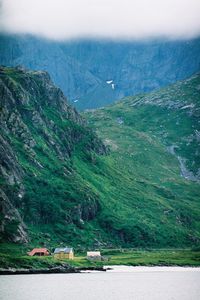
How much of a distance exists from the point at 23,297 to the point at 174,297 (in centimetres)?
3487

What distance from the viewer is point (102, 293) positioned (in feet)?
611

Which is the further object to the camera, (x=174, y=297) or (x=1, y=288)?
Result: (x=1, y=288)

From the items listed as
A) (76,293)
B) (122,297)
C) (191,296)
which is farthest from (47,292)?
(191,296)

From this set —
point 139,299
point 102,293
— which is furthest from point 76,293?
point 139,299

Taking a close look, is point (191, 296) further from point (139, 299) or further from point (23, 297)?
point (23, 297)

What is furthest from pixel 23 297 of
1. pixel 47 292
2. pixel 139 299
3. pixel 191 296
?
pixel 191 296

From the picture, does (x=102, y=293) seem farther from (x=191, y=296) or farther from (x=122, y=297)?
(x=191, y=296)

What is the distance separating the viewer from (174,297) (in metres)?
178

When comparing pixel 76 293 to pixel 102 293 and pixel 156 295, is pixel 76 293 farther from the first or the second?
pixel 156 295

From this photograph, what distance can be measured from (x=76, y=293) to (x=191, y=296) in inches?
1098

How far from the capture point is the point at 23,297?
6909 inches

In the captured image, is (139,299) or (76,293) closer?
(139,299)

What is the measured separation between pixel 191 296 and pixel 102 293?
21.7 metres

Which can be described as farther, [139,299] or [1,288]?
[1,288]
